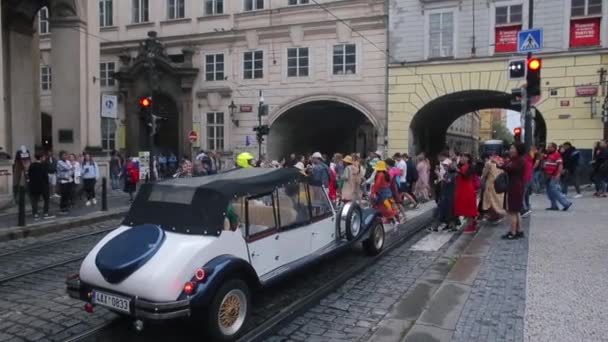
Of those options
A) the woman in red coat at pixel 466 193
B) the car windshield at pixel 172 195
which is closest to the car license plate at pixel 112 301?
the car windshield at pixel 172 195

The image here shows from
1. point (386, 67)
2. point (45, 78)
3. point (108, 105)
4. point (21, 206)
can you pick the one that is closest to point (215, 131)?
point (386, 67)

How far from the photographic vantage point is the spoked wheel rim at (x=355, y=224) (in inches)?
272

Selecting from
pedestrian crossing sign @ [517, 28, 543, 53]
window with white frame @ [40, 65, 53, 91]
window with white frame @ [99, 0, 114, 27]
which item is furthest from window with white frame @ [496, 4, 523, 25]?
window with white frame @ [40, 65, 53, 91]

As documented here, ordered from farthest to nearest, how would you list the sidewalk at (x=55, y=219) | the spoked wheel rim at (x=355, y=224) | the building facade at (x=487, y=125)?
1. the building facade at (x=487, y=125)
2. the sidewalk at (x=55, y=219)
3. the spoked wheel rim at (x=355, y=224)

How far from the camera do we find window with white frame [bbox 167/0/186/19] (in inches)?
1120

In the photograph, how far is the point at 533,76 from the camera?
10.9m

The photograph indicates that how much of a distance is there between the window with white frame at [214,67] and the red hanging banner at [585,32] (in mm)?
17812

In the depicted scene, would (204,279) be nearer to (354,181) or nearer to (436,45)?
(354,181)

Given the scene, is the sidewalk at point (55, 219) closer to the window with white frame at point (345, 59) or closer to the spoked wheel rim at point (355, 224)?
the spoked wheel rim at point (355, 224)

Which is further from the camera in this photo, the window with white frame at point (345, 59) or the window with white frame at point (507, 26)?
the window with white frame at point (345, 59)

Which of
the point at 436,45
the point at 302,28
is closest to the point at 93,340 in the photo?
the point at 436,45

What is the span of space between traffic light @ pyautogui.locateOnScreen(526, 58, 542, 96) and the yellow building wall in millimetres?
10635

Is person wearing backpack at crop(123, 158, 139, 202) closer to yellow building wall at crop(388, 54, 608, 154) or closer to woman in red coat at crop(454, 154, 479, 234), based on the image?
woman in red coat at crop(454, 154, 479, 234)

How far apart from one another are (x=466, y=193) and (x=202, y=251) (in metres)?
6.65
